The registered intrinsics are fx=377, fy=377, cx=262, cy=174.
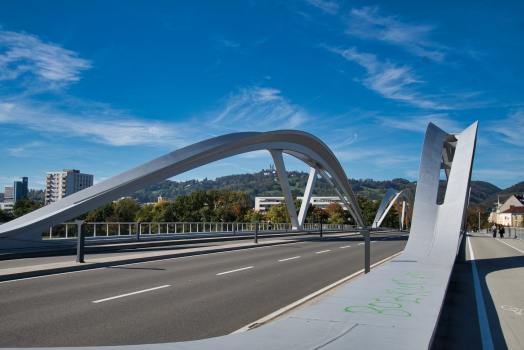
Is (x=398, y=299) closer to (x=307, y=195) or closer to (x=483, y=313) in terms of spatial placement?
(x=483, y=313)

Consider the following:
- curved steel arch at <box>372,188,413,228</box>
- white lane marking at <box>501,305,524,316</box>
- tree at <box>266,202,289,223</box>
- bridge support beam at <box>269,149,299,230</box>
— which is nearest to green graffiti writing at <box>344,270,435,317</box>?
white lane marking at <box>501,305,524,316</box>

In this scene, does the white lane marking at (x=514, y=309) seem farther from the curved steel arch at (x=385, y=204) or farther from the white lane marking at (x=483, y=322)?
the curved steel arch at (x=385, y=204)

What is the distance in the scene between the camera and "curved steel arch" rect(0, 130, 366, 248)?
16156 mm

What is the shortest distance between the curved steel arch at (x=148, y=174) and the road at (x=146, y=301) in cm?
669

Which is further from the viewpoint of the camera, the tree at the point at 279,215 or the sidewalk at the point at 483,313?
the tree at the point at 279,215

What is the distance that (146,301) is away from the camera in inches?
286

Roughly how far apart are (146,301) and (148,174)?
14.5 m

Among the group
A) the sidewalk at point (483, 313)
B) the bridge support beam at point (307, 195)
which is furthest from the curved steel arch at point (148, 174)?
the sidewalk at point (483, 313)

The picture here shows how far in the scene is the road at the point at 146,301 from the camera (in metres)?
5.25

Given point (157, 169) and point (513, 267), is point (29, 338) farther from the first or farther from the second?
point (157, 169)

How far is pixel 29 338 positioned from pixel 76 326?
0.66 meters

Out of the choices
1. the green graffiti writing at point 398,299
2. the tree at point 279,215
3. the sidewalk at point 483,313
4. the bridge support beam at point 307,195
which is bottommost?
the tree at point 279,215

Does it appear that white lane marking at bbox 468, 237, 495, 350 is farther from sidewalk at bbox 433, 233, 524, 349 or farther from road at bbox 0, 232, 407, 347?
road at bbox 0, 232, 407, 347

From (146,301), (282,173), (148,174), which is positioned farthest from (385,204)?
(146,301)
